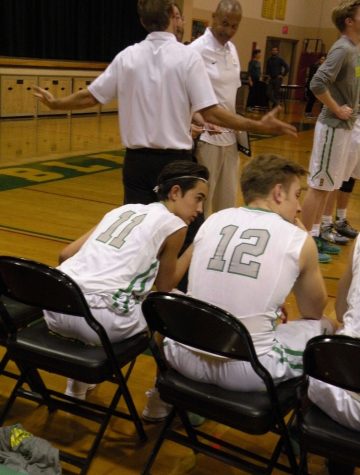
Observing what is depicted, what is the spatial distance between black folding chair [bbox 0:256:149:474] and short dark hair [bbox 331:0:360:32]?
9.61 feet

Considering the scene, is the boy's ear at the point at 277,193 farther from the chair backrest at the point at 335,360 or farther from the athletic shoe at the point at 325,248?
the athletic shoe at the point at 325,248

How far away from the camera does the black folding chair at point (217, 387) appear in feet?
5.88

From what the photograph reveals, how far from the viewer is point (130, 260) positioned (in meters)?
2.26

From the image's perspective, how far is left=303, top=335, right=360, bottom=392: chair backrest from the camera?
1.62 metres

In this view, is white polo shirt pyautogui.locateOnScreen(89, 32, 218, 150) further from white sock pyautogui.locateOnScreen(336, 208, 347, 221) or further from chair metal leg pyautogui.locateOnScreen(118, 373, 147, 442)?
white sock pyautogui.locateOnScreen(336, 208, 347, 221)

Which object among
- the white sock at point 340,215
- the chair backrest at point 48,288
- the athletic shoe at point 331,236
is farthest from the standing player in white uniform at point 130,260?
the white sock at point 340,215

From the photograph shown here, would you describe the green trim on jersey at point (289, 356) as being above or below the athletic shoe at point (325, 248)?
above

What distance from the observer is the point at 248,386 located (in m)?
1.95

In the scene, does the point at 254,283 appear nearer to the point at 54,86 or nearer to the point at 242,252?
the point at 242,252

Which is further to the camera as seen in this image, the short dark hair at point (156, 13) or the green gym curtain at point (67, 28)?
the green gym curtain at point (67, 28)

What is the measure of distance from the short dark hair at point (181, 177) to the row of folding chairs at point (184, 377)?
58cm

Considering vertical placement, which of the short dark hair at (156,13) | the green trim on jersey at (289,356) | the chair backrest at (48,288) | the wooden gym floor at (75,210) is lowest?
the wooden gym floor at (75,210)

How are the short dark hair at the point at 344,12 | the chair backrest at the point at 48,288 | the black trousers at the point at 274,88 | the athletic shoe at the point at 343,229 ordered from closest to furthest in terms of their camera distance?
the chair backrest at the point at 48,288, the short dark hair at the point at 344,12, the athletic shoe at the point at 343,229, the black trousers at the point at 274,88

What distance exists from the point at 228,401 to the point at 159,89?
1.67 m
